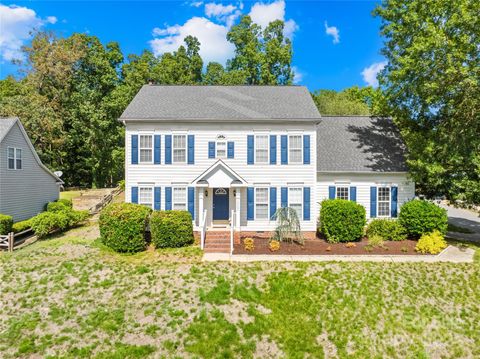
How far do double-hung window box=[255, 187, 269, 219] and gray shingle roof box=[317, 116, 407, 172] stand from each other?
3.60 meters

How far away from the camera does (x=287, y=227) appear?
48.2 ft

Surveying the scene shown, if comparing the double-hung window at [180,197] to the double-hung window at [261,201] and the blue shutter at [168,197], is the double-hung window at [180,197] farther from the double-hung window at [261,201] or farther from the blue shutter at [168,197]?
the double-hung window at [261,201]

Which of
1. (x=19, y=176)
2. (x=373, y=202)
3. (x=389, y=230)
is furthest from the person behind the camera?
(x=19, y=176)

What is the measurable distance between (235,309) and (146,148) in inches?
400

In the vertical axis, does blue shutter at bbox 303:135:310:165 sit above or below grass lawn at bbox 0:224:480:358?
above

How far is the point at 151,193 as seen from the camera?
1598cm

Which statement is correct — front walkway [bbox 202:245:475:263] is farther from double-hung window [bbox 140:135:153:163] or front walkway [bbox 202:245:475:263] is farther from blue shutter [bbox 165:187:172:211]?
double-hung window [bbox 140:135:153:163]

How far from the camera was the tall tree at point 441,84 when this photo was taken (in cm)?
1379

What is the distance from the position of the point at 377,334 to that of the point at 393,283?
2710 millimetres

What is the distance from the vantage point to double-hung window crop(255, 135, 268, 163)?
16062mm

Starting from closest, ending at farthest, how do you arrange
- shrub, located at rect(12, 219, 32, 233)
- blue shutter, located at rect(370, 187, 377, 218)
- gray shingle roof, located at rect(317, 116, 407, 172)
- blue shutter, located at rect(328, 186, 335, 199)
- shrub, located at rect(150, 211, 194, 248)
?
shrub, located at rect(150, 211, 194, 248), shrub, located at rect(12, 219, 32, 233), blue shutter, located at rect(370, 187, 377, 218), blue shutter, located at rect(328, 186, 335, 199), gray shingle roof, located at rect(317, 116, 407, 172)

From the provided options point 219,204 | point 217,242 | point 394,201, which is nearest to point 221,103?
point 219,204

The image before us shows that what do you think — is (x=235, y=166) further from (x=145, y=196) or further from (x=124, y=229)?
(x=124, y=229)

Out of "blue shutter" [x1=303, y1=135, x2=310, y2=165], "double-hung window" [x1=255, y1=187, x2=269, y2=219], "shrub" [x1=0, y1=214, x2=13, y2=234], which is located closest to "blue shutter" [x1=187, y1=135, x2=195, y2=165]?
"double-hung window" [x1=255, y1=187, x2=269, y2=219]
